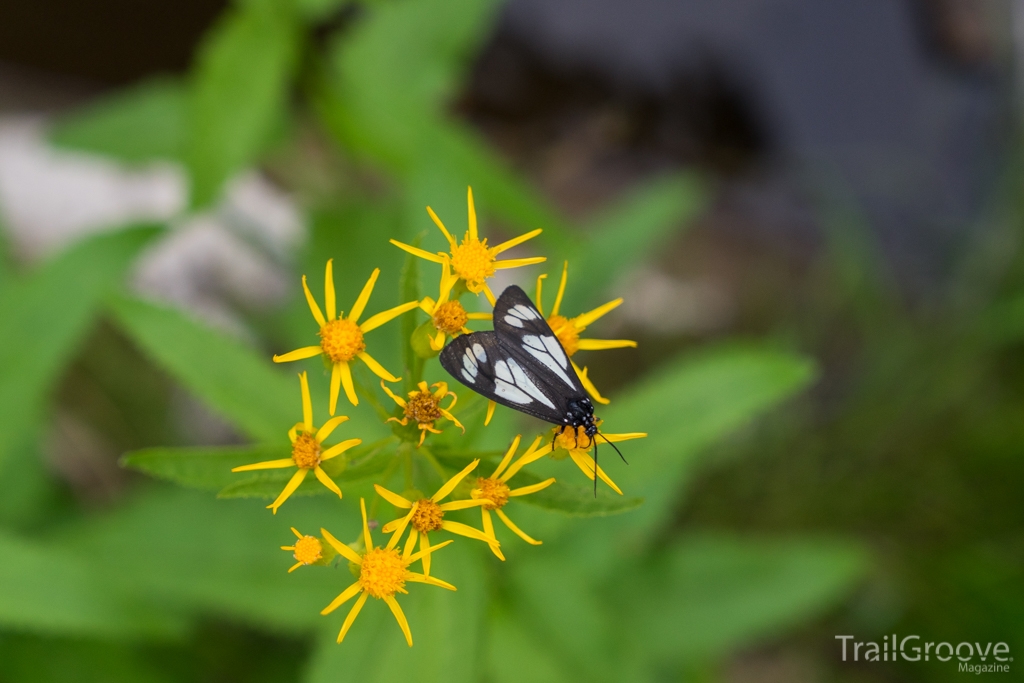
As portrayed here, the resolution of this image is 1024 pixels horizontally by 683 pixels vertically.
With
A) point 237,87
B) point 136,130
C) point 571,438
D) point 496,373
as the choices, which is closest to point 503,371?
point 496,373

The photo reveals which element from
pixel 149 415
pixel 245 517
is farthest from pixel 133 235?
pixel 149 415

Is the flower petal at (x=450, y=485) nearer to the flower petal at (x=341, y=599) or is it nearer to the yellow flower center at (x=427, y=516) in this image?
the yellow flower center at (x=427, y=516)

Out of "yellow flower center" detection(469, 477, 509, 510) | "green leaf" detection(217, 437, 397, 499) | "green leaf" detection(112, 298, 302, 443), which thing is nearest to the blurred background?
"green leaf" detection(112, 298, 302, 443)

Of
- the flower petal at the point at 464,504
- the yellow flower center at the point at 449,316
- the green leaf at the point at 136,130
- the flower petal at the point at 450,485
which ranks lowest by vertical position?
the flower petal at the point at 464,504

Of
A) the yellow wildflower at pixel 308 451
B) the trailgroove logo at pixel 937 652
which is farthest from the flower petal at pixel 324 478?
the trailgroove logo at pixel 937 652

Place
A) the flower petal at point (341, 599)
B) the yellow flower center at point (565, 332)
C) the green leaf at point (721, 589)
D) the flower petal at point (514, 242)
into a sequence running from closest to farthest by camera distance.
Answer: the flower petal at point (341, 599) < the flower petal at point (514, 242) < the yellow flower center at point (565, 332) < the green leaf at point (721, 589)

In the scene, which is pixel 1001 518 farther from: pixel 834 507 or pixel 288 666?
pixel 288 666
